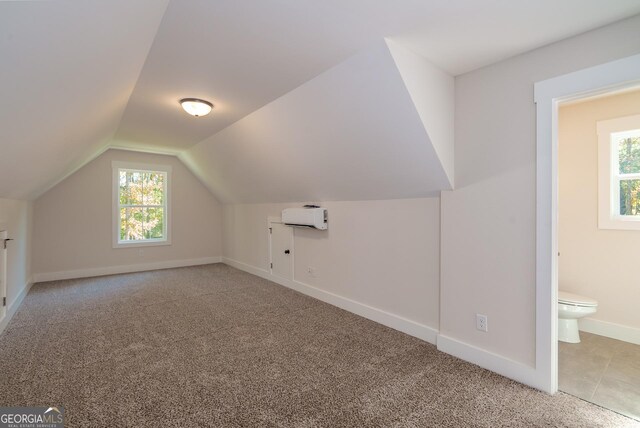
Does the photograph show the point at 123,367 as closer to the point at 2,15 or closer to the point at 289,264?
the point at 2,15

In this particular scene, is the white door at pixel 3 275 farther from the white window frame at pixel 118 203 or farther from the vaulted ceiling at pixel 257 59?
the white window frame at pixel 118 203

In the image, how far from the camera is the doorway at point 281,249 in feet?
15.0

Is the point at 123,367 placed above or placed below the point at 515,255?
below

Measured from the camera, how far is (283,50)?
2.12m

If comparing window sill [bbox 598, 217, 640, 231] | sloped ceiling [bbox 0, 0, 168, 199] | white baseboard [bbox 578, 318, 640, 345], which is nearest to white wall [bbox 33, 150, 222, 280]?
sloped ceiling [bbox 0, 0, 168, 199]

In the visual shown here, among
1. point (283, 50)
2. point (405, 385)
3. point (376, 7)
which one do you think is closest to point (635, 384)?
point (405, 385)

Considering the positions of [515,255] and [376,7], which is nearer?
[376,7]

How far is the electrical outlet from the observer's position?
7.54ft

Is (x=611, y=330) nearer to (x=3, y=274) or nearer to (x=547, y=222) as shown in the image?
(x=547, y=222)

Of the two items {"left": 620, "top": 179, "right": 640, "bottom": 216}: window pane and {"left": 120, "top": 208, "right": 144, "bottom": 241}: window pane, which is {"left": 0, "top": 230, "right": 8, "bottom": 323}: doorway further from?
{"left": 620, "top": 179, "right": 640, "bottom": 216}: window pane

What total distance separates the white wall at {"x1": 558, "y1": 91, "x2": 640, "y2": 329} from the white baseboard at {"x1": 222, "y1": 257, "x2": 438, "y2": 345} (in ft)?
5.35

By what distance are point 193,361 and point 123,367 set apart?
48cm

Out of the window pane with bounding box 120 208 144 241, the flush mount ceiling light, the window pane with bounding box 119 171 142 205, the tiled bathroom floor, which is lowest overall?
the tiled bathroom floor

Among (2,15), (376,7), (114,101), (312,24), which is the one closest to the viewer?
(2,15)
